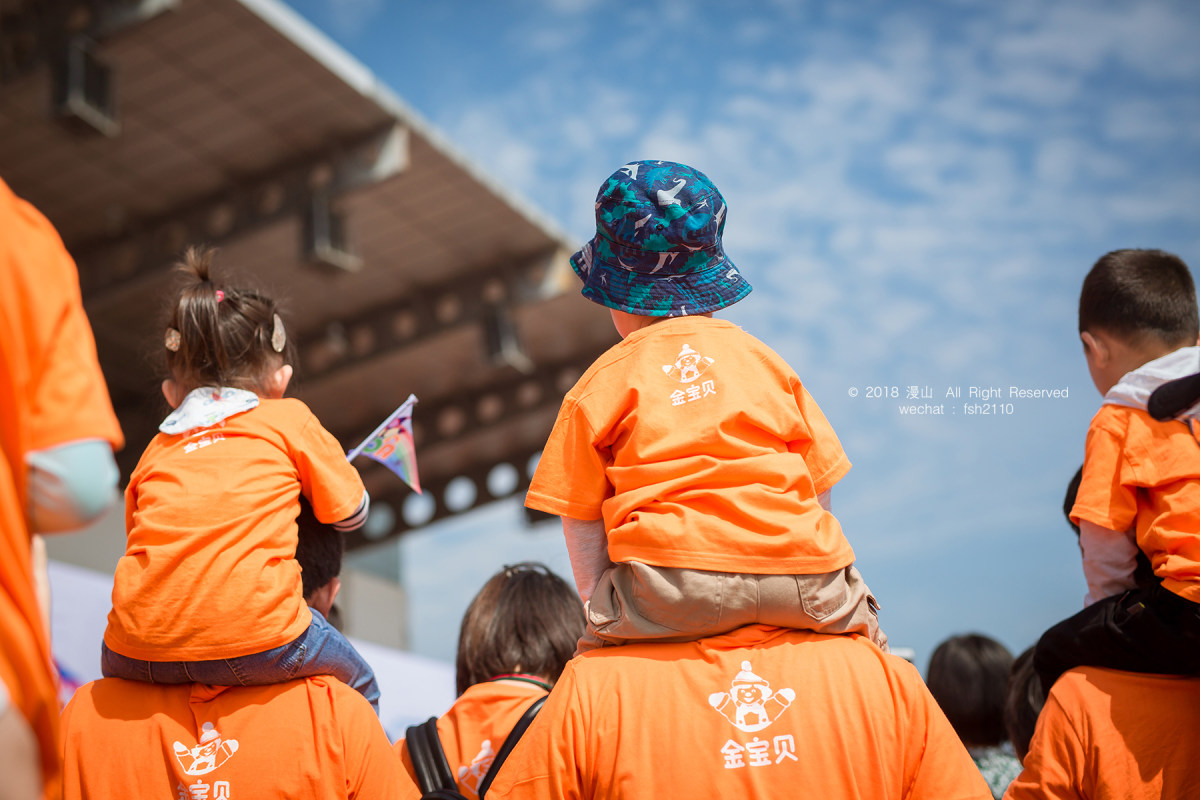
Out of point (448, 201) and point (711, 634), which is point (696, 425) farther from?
point (448, 201)

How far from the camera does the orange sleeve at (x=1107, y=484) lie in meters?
2.02

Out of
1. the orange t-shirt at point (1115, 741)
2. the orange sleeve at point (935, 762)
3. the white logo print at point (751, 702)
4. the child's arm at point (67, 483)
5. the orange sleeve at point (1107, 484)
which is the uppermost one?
the child's arm at point (67, 483)

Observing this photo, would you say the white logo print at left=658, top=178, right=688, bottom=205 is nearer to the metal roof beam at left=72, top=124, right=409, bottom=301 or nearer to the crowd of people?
the crowd of people

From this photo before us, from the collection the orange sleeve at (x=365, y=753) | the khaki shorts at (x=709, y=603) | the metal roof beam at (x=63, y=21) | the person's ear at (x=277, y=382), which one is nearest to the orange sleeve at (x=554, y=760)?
the khaki shorts at (x=709, y=603)

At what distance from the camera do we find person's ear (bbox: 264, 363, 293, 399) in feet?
7.33

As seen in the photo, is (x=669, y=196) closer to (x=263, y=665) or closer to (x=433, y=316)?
(x=263, y=665)

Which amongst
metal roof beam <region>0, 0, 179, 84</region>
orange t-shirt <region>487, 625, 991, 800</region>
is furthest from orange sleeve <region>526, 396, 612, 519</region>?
metal roof beam <region>0, 0, 179, 84</region>

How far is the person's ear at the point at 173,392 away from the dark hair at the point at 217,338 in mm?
18

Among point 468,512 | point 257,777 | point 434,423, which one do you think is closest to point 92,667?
point 257,777

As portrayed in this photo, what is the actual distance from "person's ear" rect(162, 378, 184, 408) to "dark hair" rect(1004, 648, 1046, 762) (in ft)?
6.85

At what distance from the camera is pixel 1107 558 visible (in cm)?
206

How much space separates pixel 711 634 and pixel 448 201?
332 inches

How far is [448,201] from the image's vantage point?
9.64 meters

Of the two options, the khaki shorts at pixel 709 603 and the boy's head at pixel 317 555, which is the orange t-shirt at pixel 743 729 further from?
the boy's head at pixel 317 555
